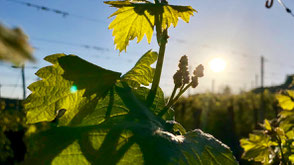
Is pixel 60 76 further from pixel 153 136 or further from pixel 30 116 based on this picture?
pixel 153 136

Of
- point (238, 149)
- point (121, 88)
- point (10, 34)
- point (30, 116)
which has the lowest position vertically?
point (238, 149)

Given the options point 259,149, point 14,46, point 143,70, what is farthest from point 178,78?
point 259,149

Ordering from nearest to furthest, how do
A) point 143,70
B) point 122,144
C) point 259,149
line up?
point 122,144, point 143,70, point 259,149

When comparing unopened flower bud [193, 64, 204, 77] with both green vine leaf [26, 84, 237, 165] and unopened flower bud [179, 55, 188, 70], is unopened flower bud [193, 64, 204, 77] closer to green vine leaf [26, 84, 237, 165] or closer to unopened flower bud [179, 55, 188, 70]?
unopened flower bud [179, 55, 188, 70]

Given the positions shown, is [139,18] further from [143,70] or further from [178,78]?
[178,78]

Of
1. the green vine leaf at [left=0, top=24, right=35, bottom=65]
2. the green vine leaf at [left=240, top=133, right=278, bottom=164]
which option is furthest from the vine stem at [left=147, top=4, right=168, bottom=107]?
the green vine leaf at [left=240, top=133, right=278, bottom=164]

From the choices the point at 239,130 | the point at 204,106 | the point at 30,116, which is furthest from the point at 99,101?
the point at 204,106
